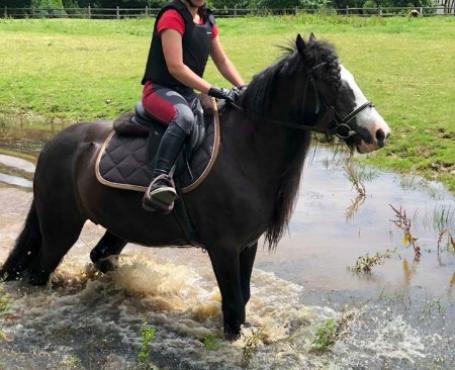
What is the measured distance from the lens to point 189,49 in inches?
193

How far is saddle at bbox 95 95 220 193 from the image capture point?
483 cm

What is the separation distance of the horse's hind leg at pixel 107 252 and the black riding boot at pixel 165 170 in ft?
5.31

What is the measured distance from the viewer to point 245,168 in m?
4.77

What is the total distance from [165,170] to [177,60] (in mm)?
770

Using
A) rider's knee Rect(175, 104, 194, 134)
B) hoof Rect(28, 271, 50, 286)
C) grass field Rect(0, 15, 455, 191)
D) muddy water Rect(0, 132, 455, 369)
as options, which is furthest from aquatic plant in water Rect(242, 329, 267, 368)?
grass field Rect(0, 15, 455, 191)

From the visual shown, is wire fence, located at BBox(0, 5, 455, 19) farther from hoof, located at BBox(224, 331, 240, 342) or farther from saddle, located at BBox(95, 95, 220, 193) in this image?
hoof, located at BBox(224, 331, 240, 342)

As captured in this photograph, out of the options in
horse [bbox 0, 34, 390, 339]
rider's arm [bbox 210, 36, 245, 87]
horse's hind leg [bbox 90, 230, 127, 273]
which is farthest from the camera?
horse's hind leg [bbox 90, 230, 127, 273]

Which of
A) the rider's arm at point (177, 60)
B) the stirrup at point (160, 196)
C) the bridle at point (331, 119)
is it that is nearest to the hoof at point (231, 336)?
the stirrup at point (160, 196)

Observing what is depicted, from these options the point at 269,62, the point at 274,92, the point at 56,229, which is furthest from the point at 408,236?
the point at 269,62

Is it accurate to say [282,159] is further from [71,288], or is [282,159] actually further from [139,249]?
[139,249]

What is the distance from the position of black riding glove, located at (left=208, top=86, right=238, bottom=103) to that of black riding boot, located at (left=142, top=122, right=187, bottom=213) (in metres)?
0.35

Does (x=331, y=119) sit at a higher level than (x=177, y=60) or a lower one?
lower

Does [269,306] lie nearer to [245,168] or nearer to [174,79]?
[245,168]

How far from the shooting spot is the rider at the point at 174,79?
467cm
